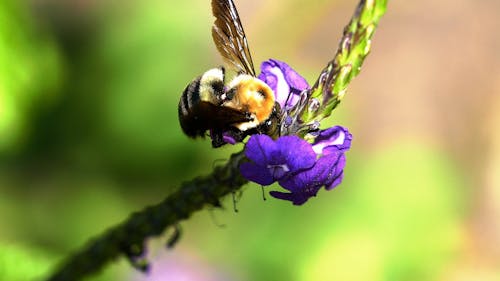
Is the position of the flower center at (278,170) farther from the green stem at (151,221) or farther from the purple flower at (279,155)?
the green stem at (151,221)

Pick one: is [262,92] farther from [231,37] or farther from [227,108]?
A: [231,37]

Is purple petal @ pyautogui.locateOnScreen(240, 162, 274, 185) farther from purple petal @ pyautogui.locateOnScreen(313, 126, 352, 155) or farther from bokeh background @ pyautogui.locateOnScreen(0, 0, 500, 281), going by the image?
bokeh background @ pyautogui.locateOnScreen(0, 0, 500, 281)

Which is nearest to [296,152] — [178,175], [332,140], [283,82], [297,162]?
[297,162]

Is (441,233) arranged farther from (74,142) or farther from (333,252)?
(74,142)

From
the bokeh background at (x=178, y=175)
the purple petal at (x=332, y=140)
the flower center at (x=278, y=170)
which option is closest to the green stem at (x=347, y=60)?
the purple petal at (x=332, y=140)

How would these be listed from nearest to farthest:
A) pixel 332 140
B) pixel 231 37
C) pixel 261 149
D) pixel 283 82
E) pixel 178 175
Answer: pixel 261 149, pixel 332 140, pixel 283 82, pixel 231 37, pixel 178 175

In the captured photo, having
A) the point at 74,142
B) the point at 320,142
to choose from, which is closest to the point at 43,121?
the point at 74,142

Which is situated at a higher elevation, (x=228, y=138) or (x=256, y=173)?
(x=228, y=138)
